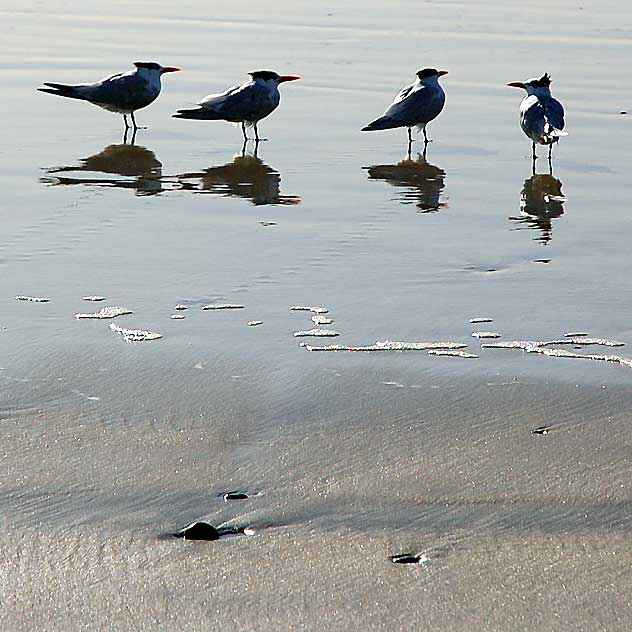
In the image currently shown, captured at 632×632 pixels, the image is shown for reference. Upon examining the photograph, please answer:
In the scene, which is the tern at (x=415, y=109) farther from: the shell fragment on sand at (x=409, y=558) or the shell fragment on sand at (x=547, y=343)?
the shell fragment on sand at (x=409, y=558)

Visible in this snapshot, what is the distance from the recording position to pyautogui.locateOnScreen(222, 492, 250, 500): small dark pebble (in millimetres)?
3225

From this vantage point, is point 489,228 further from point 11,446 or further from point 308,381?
point 11,446

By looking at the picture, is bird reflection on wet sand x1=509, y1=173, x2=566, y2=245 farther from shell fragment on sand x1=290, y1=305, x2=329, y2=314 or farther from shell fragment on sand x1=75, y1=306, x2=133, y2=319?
shell fragment on sand x1=75, y1=306, x2=133, y2=319

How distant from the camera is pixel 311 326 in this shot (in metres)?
4.77

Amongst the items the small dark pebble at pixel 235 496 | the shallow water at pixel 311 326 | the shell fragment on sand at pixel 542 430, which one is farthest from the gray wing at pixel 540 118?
the small dark pebble at pixel 235 496

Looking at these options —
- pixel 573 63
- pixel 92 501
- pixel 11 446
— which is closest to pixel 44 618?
pixel 92 501

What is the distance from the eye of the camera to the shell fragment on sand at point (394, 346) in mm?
4480

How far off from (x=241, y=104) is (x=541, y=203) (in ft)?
9.66

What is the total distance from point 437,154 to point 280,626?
6604 millimetres

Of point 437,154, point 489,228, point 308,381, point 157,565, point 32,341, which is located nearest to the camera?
point 157,565

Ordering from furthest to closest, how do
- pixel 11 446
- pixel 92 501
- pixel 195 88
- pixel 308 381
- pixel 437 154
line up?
pixel 195 88 < pixel 437 154 < pixel 308 381 < pixel 11 446 < pixel 92 501

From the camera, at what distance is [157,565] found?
2.84m

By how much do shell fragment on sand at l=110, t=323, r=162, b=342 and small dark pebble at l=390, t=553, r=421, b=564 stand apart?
1845 millimetres

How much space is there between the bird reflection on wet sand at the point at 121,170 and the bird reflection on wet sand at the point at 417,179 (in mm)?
1322
